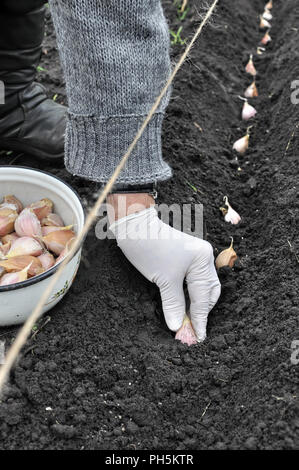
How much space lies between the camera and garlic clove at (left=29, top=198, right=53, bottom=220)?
1.42 m

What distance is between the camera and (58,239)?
53.2 inches

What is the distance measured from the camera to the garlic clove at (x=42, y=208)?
1422 mm

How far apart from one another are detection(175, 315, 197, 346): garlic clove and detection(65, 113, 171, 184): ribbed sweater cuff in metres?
0.38

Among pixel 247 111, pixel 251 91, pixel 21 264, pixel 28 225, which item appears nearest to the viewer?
pixel 21 264

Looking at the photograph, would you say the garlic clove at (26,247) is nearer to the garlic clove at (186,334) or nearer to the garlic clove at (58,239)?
the garlic clove at (58,239)

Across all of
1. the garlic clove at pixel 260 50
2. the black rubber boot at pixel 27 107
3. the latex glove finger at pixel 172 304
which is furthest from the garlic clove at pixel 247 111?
the latex glove finger at pixel 172 304

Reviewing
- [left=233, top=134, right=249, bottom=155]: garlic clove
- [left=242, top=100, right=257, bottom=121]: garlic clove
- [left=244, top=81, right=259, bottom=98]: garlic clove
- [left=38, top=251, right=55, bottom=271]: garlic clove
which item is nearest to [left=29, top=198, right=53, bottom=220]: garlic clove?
[left=38, top=251, right=55, bottom=271]: garlic clove

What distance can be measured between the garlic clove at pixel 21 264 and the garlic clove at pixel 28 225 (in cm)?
10

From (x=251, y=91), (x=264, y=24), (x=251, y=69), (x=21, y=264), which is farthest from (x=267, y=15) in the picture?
(x=21, y=264)

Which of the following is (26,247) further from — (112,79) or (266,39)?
(266,39)

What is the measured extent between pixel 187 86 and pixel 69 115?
95cm

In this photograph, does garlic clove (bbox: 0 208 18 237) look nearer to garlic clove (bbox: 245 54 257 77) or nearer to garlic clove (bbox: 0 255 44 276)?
garlic clove (bbox: 0 255 44 276)

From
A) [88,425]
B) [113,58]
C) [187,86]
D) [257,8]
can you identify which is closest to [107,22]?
[113,58]

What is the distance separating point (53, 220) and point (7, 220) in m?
0.12
